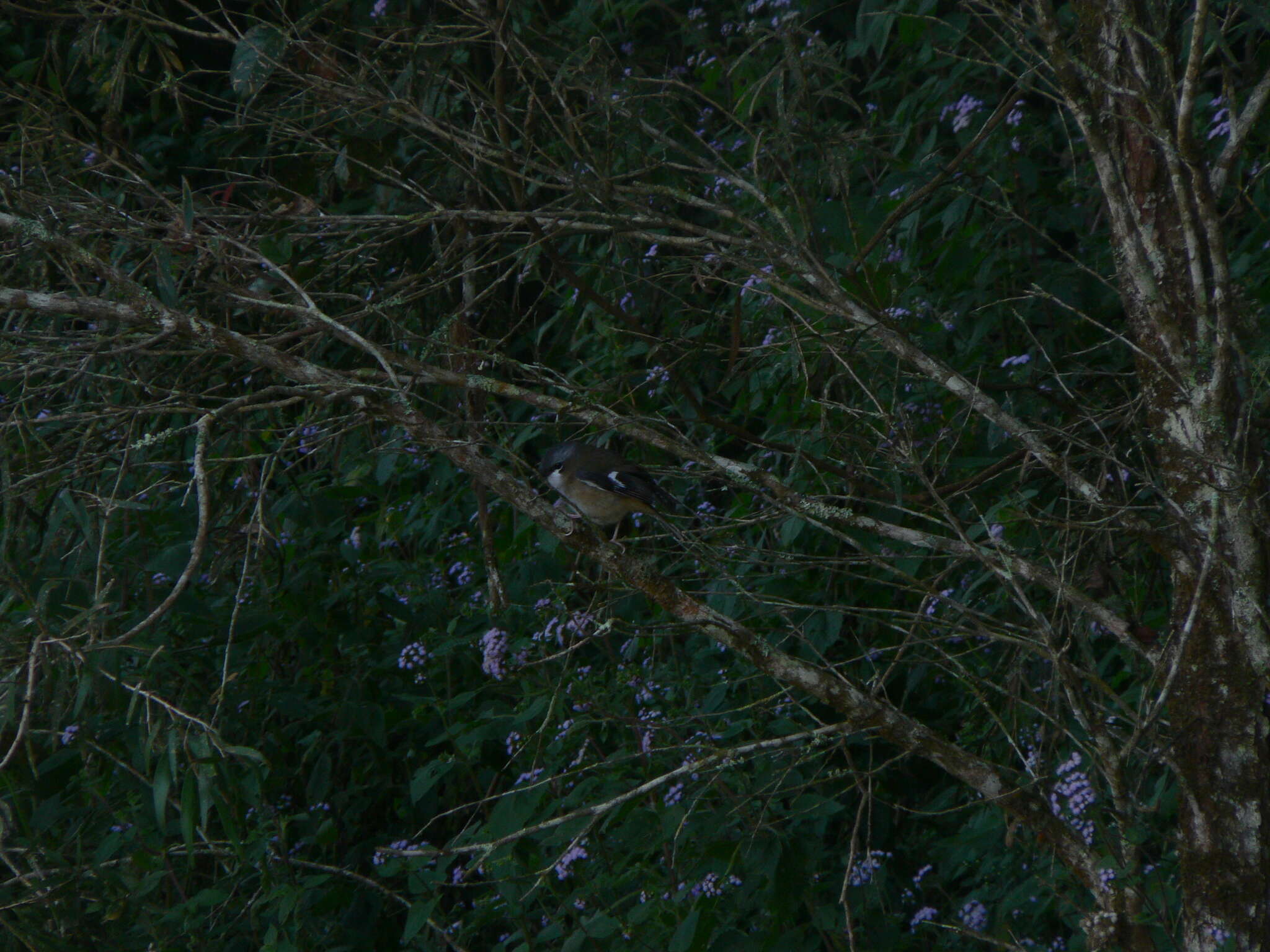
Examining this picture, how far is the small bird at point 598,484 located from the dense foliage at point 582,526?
0.43 ft

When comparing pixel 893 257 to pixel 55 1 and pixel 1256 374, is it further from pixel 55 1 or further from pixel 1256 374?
pixel 55 1

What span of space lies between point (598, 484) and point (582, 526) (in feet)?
5.70

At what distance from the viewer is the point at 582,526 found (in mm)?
3066

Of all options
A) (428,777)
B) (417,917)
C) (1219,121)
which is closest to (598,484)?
(428,777)

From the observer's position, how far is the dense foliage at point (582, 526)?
2912 millimetres

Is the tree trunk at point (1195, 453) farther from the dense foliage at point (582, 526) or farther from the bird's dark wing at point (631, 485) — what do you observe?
the bird's dark wing at point (631, 485)

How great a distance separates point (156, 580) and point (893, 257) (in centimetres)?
285

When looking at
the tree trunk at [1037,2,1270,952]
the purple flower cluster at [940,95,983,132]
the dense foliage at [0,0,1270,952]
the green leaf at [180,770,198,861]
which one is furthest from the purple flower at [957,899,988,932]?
the purple flower cluster at [940,95,983,132]

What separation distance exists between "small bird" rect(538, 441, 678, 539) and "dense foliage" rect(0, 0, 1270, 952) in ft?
0.43

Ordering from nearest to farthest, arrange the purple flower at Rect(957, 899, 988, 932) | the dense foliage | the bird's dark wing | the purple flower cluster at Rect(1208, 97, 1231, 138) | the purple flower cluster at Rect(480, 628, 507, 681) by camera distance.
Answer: the dense foliage, the purple flower cluster at Rect(1208, 97, 1231, 138), the purple flower at Rect(957, 899, 988, 932), the purple flower cluster at Rect(480, 628, 507, 681), the bird's dark wing

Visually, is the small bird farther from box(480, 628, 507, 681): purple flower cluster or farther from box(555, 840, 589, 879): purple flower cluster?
box(555, 840, 589, 879): purple flower cluster

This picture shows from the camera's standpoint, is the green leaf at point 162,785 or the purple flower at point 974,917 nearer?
the green leaf at point 162,785

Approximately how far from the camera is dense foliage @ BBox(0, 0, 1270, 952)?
2912mm

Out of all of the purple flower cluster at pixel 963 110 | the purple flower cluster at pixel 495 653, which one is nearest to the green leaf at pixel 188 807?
the purple flower cluster at pixel 495 653
